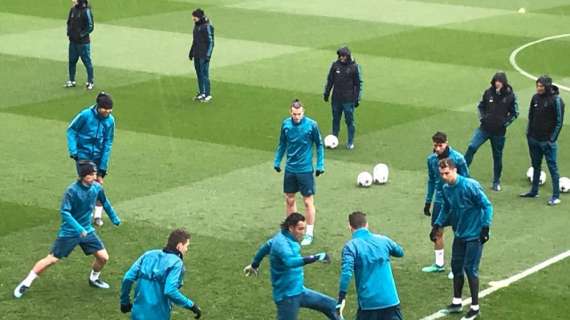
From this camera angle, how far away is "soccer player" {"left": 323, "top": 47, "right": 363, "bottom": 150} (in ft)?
91.5

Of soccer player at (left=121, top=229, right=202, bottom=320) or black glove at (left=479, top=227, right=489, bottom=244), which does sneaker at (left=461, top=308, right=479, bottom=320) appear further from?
soccer player at (left=121, top=229, right=202, bottom=320)

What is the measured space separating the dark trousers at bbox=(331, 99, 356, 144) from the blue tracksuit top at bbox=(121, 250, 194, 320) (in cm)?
1283

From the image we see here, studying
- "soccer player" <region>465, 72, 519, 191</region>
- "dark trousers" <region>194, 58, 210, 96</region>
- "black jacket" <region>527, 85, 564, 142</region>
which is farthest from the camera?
"dark trousers" <region>194, 58, 210, 96</region>

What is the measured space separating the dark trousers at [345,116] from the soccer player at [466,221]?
9428mm

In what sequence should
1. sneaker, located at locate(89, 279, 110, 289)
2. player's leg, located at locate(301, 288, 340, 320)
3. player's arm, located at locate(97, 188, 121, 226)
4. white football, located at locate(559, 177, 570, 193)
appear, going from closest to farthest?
player's leg, located at locate(301, 288, 340, 320)
player's arm, located at locate(97, 188, 121, 226)
sneaker, located at locate(89, 279, 110, 289)
white football, located at locate(559, 177, 570, 193)

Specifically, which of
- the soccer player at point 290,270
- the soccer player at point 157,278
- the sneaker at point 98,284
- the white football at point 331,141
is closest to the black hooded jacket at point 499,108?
the white football at point 331,141

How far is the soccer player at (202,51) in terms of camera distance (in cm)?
3192

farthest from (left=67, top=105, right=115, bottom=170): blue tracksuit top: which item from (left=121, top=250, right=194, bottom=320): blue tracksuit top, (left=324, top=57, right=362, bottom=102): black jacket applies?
(left=324, top=57, right=362, bottom=102): black jacket

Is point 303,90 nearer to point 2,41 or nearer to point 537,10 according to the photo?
point 2,41

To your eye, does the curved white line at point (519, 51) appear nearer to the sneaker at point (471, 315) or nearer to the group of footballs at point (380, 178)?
the group of footballs at point (380, 178)

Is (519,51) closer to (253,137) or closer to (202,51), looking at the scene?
(202,51)

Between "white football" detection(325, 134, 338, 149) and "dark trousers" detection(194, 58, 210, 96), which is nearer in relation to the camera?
"white football" detection(325, 134, 338, 149)

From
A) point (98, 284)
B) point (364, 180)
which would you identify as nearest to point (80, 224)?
point (98, 284)

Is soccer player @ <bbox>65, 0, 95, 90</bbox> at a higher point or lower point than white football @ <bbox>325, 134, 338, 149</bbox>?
higher
